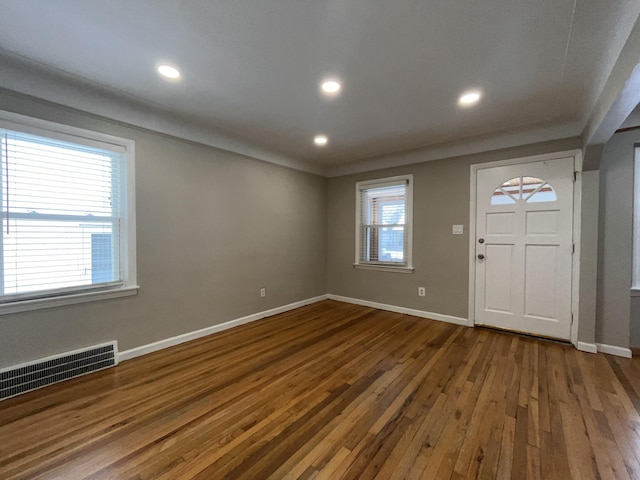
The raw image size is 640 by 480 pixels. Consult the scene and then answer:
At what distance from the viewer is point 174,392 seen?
2.11 meters

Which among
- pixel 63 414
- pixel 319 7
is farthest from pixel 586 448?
pixel 63 414

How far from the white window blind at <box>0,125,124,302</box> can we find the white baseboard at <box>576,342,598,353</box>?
4808mm

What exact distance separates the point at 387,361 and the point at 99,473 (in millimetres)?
2180

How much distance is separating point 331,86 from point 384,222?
2.63 meters

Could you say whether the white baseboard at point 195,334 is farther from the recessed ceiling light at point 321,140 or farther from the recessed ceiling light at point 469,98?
the recessed ceiling light at point 469,98

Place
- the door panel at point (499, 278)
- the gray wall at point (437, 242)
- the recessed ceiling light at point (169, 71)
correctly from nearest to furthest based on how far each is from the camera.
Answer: the recessed ceiling light at point (169, 71) → the door panel at point (499, 278) → the gray wall at point (437, 242)

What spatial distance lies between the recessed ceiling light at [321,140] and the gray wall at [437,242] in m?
1.20

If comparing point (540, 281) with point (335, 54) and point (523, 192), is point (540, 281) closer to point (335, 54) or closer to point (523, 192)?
point (523, 192)

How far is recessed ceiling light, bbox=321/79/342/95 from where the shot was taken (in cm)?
221

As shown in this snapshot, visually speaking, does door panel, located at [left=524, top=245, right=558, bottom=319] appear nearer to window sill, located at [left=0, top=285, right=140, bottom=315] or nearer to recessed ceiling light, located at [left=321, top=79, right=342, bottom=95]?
recessed ceiling light, located at [left=321, top=79, right=342, bottom=95]

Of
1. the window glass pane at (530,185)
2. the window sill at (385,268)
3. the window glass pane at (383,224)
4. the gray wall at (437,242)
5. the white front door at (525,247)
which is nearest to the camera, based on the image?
the white front door at (525,247)

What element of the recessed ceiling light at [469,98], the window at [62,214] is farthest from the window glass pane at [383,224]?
the window at [62,214]

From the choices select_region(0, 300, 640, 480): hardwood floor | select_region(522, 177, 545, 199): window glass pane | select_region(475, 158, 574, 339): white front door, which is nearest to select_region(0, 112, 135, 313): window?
select_region(0, 300, 640, 480): hardwood floor

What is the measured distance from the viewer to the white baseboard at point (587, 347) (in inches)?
112
